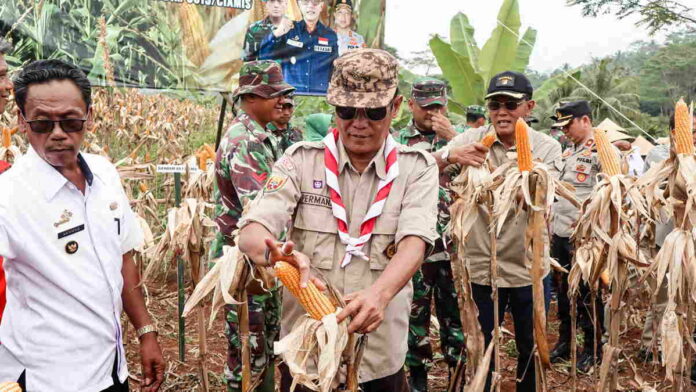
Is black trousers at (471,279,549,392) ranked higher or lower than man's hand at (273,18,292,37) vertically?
lower

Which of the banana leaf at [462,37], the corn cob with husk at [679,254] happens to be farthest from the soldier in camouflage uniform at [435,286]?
the banana leaf at [462,37]

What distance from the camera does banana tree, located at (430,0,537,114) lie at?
1139 cm

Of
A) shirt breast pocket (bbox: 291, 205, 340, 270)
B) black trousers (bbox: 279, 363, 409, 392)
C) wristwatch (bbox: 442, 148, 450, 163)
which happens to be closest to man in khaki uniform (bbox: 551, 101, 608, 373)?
wristwatch (bbox: 442, 148, 450, 163)

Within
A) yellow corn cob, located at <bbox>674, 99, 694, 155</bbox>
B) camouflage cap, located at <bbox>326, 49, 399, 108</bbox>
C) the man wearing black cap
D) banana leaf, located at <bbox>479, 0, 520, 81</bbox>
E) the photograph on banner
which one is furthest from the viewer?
banana leaf, located at <bbox>479, 0, 520, 81</bbox>

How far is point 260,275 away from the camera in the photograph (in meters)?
2.54

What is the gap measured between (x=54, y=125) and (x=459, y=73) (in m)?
10.6

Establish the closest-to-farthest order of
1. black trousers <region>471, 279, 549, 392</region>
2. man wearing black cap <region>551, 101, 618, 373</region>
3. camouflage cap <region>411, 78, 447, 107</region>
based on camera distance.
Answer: black trousers <region>471, 279, 549, 392</region> < camouflage cap <region>411, 78, 447, 107</region> < man wearing black cap <region>551, 101, 618, 373</region>

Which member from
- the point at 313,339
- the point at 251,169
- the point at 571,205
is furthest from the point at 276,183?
the point at 571,205

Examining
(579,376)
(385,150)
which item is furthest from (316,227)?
(579,376)

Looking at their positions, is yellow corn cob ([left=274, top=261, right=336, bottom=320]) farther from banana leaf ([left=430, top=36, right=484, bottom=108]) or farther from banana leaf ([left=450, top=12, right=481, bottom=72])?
banana leaf ([left=450, top=12, right=481, bottom=72])

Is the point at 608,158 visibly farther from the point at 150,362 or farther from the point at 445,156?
the point at 150,362

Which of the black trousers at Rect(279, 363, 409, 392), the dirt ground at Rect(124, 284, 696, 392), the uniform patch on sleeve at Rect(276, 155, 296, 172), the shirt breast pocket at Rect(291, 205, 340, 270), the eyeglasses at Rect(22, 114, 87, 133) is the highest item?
the eyeglasses at Rect(22, 114, 87, 133)

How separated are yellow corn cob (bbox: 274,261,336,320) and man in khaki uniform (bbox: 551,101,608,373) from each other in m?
3.89

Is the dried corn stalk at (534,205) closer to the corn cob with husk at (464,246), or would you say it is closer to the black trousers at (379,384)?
the corn cob with husk at (464,246)
